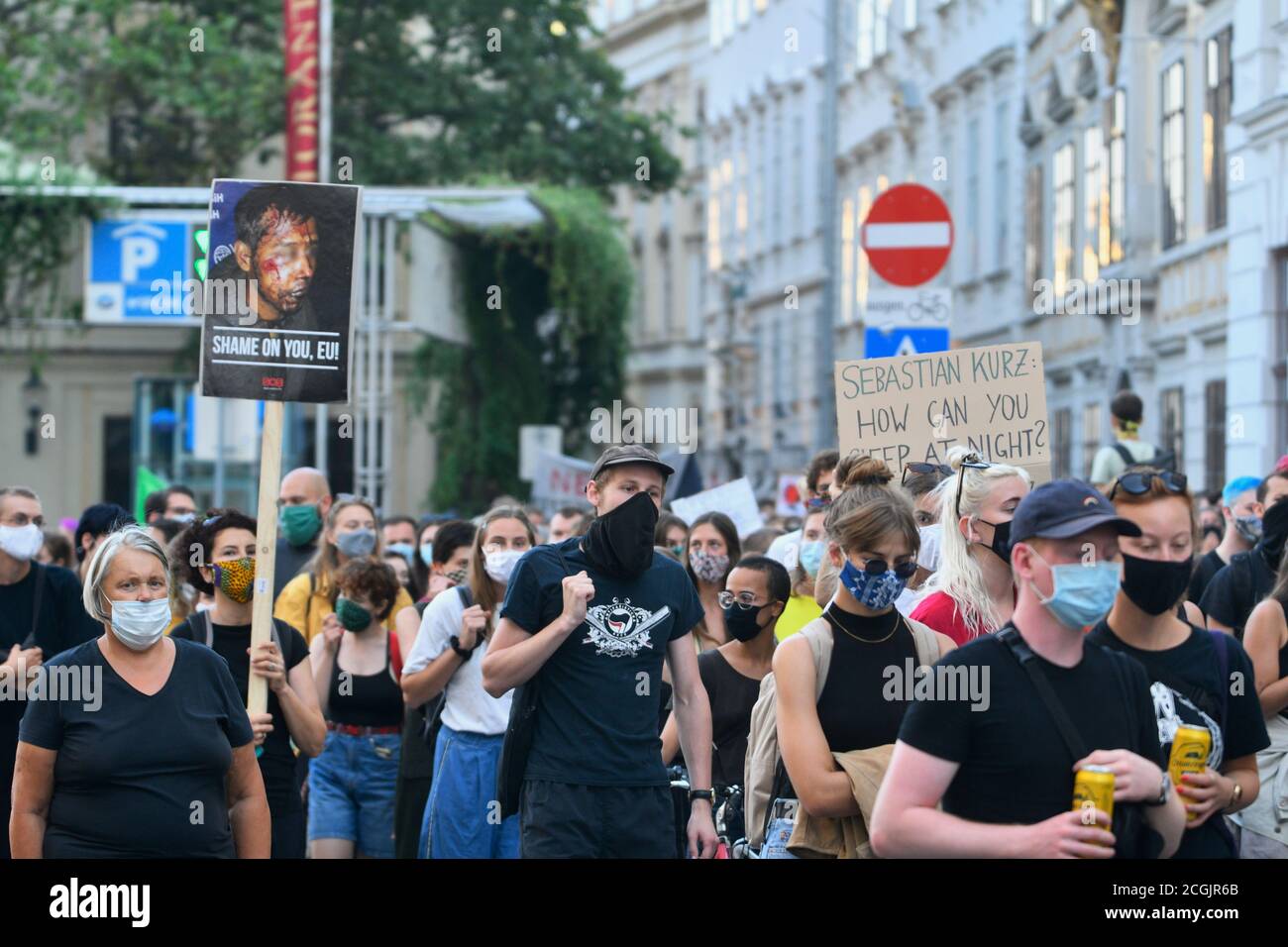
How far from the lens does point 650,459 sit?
712 cm

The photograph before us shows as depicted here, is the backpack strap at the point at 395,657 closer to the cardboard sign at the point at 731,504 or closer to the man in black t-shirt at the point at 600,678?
the man in black t-shirt at the point at 600,678

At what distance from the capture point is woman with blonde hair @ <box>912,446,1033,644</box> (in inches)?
256

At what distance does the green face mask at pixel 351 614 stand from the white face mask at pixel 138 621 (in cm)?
351

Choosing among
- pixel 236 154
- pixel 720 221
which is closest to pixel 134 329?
pixel 236 154

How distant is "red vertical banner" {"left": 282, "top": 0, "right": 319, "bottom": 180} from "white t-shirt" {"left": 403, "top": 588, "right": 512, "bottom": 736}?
→ 23246 millimetres

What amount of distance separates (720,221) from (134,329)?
21516 millimetres

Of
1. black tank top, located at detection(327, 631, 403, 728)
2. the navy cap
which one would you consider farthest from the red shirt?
black tank top, located at detection(327, 631, 403, 728)

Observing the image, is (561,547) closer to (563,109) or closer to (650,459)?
(650,459)

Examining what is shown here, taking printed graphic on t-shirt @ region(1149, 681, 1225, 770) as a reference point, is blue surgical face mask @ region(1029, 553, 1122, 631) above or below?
above

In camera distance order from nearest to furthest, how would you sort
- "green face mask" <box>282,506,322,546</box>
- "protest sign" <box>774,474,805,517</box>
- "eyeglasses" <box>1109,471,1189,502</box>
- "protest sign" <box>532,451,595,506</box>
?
"eyeglasses" <box>1109,471,1189,502</box> → "green face mask" <box>282,506,322,546</box> → "protest sign" <box>774,474,805,517</box> → "protest sign" <box>532,451,595,506</box>

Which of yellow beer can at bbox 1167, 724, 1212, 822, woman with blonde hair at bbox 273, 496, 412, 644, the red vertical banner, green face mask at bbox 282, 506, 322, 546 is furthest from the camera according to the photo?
the red vertical banner

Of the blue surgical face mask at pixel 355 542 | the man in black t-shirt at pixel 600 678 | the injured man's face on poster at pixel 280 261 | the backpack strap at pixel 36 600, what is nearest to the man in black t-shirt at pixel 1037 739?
the man in black t-shirt at pixel 600 678

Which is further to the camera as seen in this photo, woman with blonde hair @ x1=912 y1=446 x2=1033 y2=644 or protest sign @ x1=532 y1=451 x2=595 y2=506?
protest sign @ x1=532 y1=451 x2=595 y2=506

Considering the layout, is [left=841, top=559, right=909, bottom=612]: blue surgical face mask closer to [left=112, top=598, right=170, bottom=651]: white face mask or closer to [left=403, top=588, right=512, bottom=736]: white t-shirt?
[left=112, top=598, right=170, bottom=651]: white face mask
